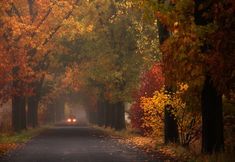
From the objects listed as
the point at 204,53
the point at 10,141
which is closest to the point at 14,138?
the point at 10,141

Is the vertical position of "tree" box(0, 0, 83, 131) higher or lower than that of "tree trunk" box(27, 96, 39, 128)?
higher

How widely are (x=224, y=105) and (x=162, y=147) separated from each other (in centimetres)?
483

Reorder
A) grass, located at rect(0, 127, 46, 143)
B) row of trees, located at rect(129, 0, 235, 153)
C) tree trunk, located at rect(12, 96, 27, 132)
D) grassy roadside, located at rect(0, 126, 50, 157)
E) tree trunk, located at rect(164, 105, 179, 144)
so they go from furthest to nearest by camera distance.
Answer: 1. tree trunk, located at rect(12, 96, 27, 132)
2. grass, located at rect(0, 127, 46, 143)
3. tree trunk, located at rect(164, 105, 179, 144)
4. grassy roadside, located at rect(0, 126, 50, 157)
5. row of trees, located at rect(129, 0, 235, 153)

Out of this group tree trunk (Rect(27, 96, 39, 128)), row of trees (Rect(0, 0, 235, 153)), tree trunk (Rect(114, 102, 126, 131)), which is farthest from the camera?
tree trunk (Rect(27, 96, 39, 128))

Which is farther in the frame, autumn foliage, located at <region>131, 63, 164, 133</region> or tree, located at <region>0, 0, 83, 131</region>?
tree, located at <region>0, 0, 83, 131</region>

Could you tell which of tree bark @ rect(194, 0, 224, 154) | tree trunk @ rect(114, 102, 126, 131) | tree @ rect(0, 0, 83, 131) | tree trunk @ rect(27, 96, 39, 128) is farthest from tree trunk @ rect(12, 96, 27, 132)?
tree bark @ rect(194, 0, 224, 154)

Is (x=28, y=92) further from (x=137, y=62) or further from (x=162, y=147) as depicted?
(x=162, y=147)

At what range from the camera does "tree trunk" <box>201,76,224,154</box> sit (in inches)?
627

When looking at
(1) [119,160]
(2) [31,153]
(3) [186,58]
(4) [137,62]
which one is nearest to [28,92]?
(4) [137,62]

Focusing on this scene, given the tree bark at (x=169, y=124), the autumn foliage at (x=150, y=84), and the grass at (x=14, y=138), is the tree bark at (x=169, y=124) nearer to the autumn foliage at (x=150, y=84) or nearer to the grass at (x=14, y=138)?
the autumn foliage at (x=150, y=84)

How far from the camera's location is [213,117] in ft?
52.3

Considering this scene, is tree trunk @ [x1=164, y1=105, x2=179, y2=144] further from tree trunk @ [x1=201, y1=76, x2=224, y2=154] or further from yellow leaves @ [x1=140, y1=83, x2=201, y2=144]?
tree trunk @ [x1=201, y1=76, x2=224, y2=154]

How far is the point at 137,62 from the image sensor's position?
128 feet

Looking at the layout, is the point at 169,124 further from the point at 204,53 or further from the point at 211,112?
the point at 204,53
